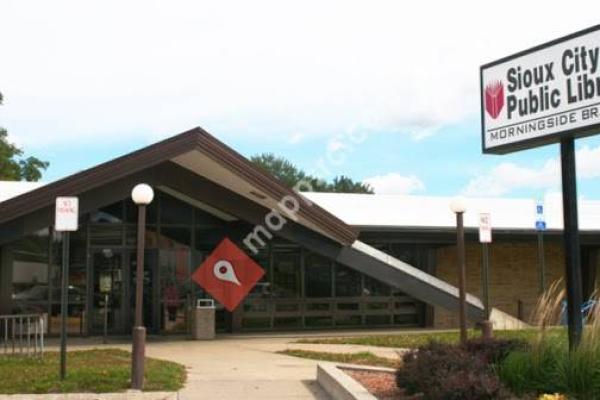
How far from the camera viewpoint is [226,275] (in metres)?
21.8

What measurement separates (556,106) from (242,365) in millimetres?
7409

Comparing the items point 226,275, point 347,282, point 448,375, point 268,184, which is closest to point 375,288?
point 347,282

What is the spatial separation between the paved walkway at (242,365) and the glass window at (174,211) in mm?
3349

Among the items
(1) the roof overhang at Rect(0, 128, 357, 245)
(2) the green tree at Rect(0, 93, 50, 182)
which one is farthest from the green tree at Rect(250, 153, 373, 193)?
(1) the roof overhang at Rect(0, 128, 357, 245)

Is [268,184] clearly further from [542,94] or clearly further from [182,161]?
[542,94]

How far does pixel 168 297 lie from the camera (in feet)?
70.8

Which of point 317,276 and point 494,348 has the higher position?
point 317,276

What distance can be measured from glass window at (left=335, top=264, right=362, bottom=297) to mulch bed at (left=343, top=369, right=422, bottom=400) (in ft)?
36.9

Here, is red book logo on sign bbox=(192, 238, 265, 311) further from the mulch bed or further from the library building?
the mulch bed

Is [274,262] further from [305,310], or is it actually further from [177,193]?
[177,193]

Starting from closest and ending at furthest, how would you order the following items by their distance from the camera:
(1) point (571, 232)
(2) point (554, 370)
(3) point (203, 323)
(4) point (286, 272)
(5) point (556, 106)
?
(2) point (554, 370), (1) point (571, 232), (5) point (556, 106), (3) point (203, 323), (4) point (286, 272)

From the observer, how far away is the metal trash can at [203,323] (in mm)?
19750

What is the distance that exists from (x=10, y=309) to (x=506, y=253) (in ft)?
→ 49.2

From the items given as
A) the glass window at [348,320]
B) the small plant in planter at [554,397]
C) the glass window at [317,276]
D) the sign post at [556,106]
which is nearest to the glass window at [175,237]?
the glass window at [317,276]
